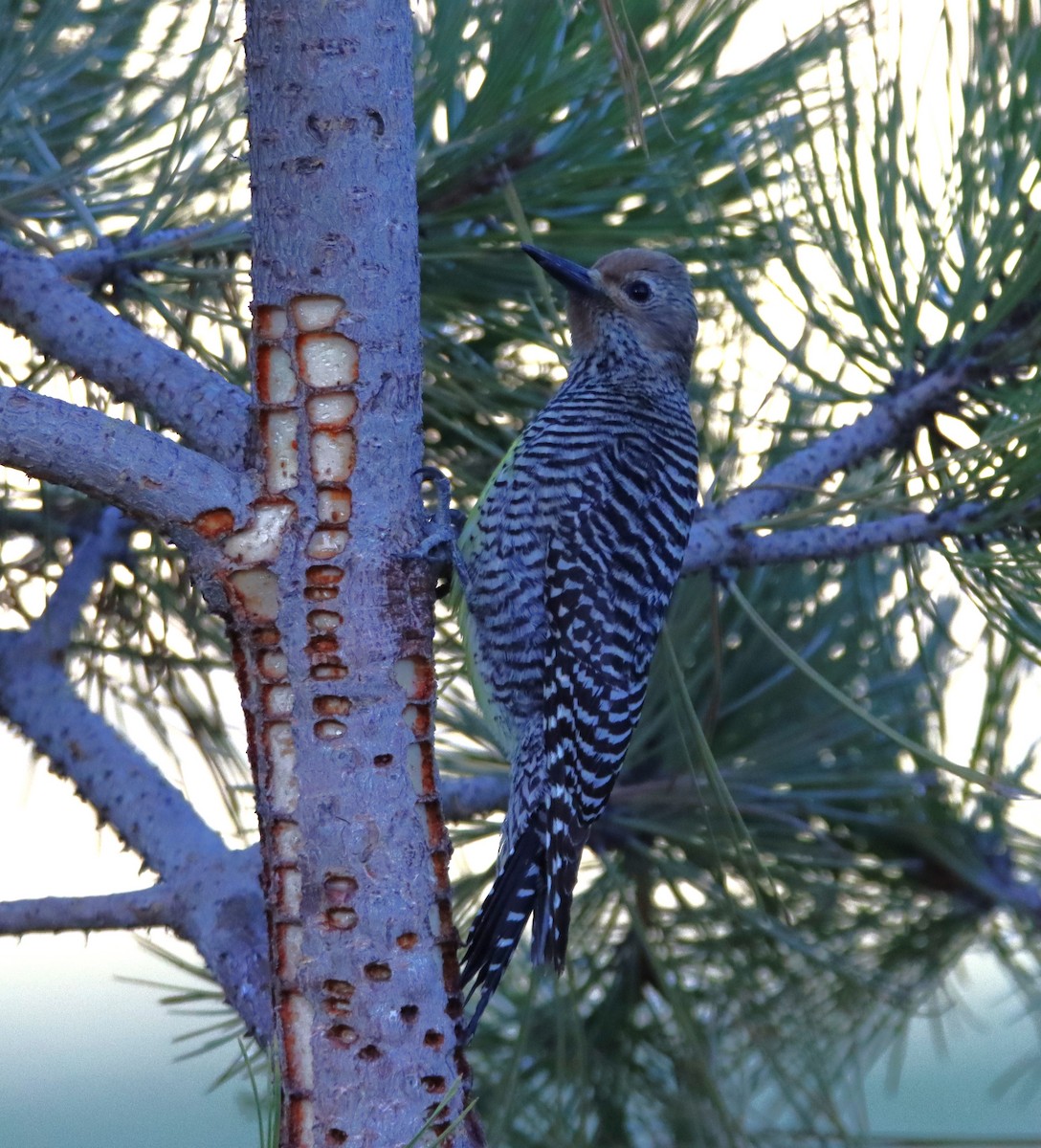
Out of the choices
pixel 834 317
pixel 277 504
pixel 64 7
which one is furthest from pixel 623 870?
pixel 64 7

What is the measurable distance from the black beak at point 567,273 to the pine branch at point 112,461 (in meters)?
0.60

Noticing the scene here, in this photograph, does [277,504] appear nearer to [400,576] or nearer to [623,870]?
[400,576]

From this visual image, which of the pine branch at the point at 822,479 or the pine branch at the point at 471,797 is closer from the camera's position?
the pine branch at the point at 822,479

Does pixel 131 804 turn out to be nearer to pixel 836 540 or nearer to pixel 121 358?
pixel 121 358

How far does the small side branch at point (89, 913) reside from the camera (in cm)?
110

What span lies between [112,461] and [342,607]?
180 millimetres

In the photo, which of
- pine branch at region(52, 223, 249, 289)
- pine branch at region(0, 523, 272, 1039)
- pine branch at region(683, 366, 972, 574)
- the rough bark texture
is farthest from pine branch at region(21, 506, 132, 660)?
pine branch at region(683, 366, 972, 574)

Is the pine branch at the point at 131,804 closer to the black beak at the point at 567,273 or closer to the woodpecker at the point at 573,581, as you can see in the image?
the woodpecker at the point at 573,581

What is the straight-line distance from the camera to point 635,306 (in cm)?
203

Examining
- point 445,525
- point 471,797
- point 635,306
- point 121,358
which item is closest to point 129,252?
point 121,358

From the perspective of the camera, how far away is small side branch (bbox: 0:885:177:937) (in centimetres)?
110

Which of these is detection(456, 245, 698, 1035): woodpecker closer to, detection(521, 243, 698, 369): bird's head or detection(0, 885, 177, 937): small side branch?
detection(521, 243, 698, 369): bird's head

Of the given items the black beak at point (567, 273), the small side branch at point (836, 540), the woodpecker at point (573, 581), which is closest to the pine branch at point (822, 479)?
the small side branch at point (836, 540)

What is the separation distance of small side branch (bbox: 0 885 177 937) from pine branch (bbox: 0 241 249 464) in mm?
402
